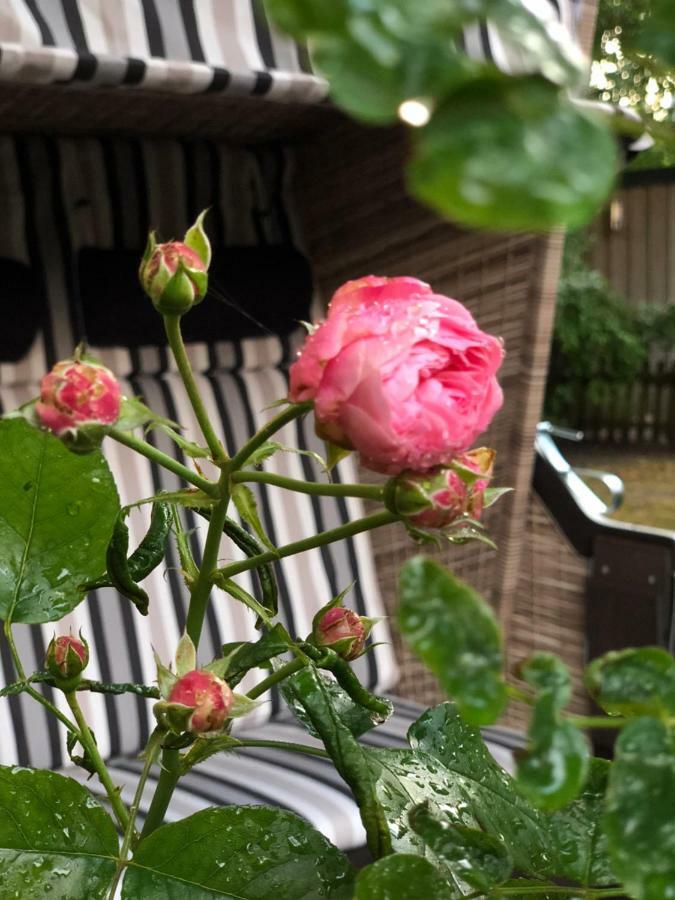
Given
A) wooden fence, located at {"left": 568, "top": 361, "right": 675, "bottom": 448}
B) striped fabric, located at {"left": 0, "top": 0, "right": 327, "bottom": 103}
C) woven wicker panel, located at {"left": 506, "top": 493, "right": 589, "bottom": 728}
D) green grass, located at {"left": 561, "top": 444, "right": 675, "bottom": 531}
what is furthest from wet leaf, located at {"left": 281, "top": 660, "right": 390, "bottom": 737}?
wooden fence, located at {"left": 568, "top": 361, "right": 675, "bottom": 448}

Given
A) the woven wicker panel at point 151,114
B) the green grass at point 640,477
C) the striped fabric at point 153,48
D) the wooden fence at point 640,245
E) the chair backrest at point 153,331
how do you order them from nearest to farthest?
1. the striped fabric at point 153,48
2. the woven wicker panel at point 151,114
3. the chair backrest at point 153,331
4. the green grass at point 640,477
5. the wooden fence at point 640,245

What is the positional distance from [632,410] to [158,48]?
23.9 feet

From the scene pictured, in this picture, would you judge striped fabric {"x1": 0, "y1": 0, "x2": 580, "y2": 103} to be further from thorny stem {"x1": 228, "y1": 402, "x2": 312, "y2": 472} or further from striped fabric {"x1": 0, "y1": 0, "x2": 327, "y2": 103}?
thorny stem {"x1": 228, "y1": 402, "x2": 312, "y2": 472}

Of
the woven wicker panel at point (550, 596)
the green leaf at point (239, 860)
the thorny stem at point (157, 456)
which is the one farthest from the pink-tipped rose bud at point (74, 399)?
the woven wicker panel at point (550, 596)

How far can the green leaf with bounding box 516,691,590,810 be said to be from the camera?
18 centimetres

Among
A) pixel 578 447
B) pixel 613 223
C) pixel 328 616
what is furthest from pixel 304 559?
pixel 613 223

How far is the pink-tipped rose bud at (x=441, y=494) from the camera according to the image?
26 centimetres

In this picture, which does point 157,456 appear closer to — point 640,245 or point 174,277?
point 174,277

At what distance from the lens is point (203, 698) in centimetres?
29

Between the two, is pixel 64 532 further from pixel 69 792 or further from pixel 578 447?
pixel 578 447

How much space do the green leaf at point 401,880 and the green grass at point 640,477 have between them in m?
5.88

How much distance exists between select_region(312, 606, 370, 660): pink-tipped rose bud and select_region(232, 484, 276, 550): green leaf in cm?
4

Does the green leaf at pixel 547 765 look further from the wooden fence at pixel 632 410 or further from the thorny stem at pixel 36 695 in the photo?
the wooden fence at pixel 632 410

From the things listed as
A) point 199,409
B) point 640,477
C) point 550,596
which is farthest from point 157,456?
point 640,477
